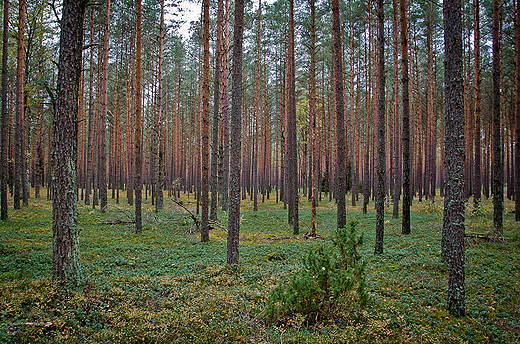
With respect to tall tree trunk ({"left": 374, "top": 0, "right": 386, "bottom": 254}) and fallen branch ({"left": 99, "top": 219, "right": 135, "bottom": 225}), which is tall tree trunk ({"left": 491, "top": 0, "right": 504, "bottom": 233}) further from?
fallen branch ({"left": 99, "top": 219, "right": 135, "bottom": 225})

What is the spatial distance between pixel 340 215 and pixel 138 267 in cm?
566

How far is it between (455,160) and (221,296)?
14.2ft

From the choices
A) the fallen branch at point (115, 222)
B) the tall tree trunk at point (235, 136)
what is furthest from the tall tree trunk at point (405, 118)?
the fallen branch at point (115, 222)

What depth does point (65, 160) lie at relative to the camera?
5340mm

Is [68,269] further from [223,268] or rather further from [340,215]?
[340,215]

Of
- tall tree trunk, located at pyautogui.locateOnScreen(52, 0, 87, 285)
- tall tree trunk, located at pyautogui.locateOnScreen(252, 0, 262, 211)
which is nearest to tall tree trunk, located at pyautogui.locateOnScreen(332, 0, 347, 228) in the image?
tall tree trunk, located at pyautogui.locateOnScreen(52, 0, 87, 285)

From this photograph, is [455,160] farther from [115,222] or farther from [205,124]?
[115,222]

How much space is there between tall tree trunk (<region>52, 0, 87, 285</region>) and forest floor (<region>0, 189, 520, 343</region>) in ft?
1.33

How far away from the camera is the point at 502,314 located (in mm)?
4219

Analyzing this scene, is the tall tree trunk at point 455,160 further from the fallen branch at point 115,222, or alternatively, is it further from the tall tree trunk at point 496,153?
the fallen branch at point 115,222

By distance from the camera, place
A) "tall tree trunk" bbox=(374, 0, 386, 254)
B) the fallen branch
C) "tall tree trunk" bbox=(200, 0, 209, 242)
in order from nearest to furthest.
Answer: "tall tree trunk" bbox=(374, 0, 386, 254)
"tall tree trunk" bbox=(200, 0, 209, 242)
the fallen branch

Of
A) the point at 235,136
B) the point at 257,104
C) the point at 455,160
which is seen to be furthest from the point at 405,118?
the point at 257,104

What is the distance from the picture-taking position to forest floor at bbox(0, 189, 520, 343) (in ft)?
12.6

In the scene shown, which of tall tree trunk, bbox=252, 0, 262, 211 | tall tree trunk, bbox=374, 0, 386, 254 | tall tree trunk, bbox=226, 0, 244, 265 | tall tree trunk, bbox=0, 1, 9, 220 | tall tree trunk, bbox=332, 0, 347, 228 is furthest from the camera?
tall tree trunk, bbox=252, 0, 262, 211
